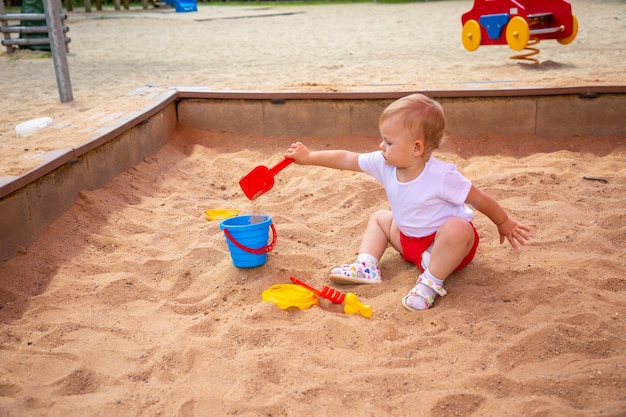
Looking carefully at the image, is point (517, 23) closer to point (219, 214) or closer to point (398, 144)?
point (219, 214)

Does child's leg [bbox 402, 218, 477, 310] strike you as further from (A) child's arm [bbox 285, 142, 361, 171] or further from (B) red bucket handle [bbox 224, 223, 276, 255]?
(B) red bucket handle [bbox 224, 223, 276, 255]

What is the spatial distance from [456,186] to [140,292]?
1.26m

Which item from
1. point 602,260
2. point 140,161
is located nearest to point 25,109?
point 140,161

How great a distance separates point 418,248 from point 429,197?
0.74ft

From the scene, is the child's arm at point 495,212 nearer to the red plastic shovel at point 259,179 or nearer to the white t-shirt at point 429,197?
the white t-shirt at point 429,197

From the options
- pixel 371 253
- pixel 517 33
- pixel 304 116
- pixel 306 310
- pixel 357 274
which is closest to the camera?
pixel 306 310

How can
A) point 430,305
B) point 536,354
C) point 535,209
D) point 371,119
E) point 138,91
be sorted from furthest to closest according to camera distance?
point 138,91, point 371,119, point 535,209, point 430,305, point 536,354

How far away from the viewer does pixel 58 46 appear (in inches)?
209

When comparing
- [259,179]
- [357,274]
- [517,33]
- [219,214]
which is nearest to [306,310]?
[357,274]

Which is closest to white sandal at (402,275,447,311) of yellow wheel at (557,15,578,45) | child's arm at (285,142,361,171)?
child's arm at (285,142,361,171)

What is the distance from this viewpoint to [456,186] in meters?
2.39

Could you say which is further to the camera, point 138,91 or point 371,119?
point 138,91

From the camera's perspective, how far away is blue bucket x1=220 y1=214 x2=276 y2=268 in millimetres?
2516

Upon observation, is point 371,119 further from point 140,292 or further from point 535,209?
point 140,292
